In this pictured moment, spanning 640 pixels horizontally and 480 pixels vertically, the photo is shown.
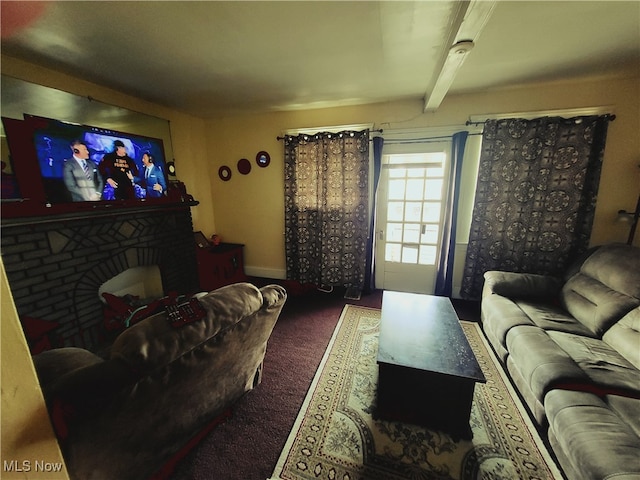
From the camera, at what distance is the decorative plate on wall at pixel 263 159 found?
11.2 feet

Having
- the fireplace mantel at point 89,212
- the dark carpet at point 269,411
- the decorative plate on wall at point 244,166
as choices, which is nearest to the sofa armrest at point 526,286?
the dark carpet at point 269,411

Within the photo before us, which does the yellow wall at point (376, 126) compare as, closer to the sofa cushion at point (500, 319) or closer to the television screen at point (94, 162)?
the television screen at point (94, 162)

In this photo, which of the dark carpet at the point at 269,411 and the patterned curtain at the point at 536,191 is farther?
the patterned curtain at the point at 536,191

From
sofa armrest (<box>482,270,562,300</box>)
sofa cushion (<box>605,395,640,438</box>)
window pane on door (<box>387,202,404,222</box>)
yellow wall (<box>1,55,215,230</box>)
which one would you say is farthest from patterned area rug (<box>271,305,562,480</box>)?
yellow wall (<box>1,55,215,230</box>)

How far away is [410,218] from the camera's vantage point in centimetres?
309

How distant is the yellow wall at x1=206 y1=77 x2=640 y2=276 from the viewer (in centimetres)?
232

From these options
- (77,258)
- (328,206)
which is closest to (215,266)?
(77,258)

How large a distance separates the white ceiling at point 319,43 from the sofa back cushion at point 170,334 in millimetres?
1570

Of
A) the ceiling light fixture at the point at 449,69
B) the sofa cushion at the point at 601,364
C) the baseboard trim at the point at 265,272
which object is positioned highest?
the ceiling light fixture at the point at 449,69

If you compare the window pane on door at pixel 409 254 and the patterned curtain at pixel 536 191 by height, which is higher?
the patterned curtain at pixel 536 191

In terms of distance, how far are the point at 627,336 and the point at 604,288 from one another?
1.53ft

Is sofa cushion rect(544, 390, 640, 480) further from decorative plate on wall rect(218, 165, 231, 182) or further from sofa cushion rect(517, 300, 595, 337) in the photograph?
decorative plate on wall rect(218, 165, 231, 182)

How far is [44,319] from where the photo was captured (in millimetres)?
1905

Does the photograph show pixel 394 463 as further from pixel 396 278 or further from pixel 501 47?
pixel 501 47
